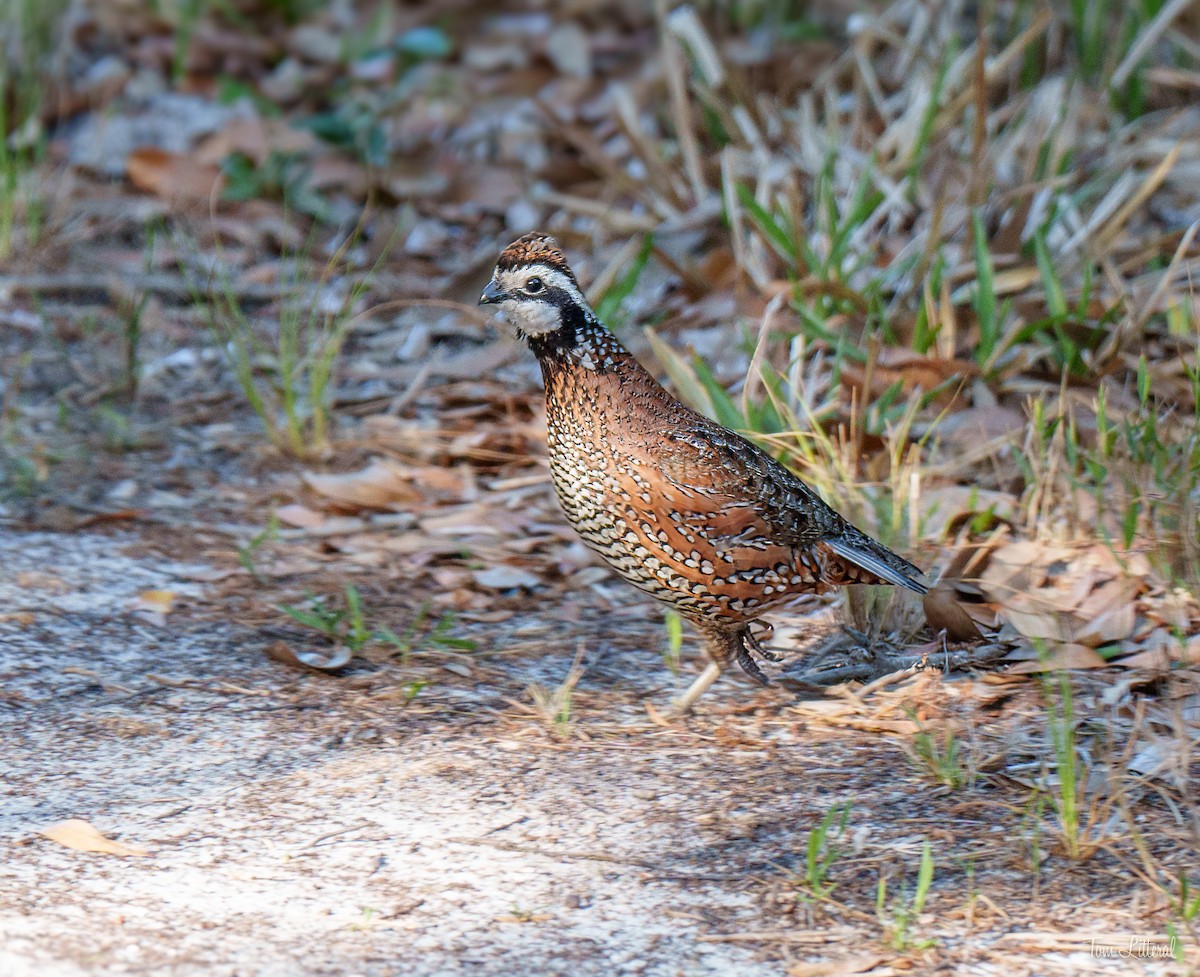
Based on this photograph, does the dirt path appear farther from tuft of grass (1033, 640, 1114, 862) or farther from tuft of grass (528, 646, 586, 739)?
tuft of grass (1033, 640, 1114, 862)

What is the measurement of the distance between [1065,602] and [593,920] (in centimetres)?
177

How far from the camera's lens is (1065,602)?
4.02 metres

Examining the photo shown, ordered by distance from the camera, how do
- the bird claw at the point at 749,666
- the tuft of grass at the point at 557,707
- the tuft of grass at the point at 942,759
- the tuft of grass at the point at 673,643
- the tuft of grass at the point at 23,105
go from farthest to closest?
the tuft of grass at the point at 23,105
the tuft of grass at the point at 673,643
the bird claw at the point at 749,666
the tuft of grass at the point at 557,707
the tuft of grass at the point at 942,759

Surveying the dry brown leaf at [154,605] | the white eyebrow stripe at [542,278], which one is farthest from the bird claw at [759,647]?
the dry brown leaf at [154,605]

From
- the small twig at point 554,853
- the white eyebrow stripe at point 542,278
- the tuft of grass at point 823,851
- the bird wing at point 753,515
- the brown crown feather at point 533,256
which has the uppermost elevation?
the brown crown feather at point 533,256

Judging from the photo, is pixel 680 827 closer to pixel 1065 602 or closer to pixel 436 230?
pixel 1065 602

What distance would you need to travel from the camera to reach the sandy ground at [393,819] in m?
2.72

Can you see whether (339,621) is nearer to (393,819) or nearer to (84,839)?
(393,819)

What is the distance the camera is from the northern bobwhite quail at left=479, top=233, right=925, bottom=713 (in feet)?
11.8

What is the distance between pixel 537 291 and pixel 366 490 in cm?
142

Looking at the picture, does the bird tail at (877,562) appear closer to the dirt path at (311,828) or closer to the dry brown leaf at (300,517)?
the dirt path at (311,828)

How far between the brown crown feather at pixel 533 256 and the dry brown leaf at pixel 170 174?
3.83 m

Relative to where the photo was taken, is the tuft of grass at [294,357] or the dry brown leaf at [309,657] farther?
the tuft of grass at [294,357]

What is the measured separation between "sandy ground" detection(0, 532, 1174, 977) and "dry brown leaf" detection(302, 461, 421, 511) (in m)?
0.84
